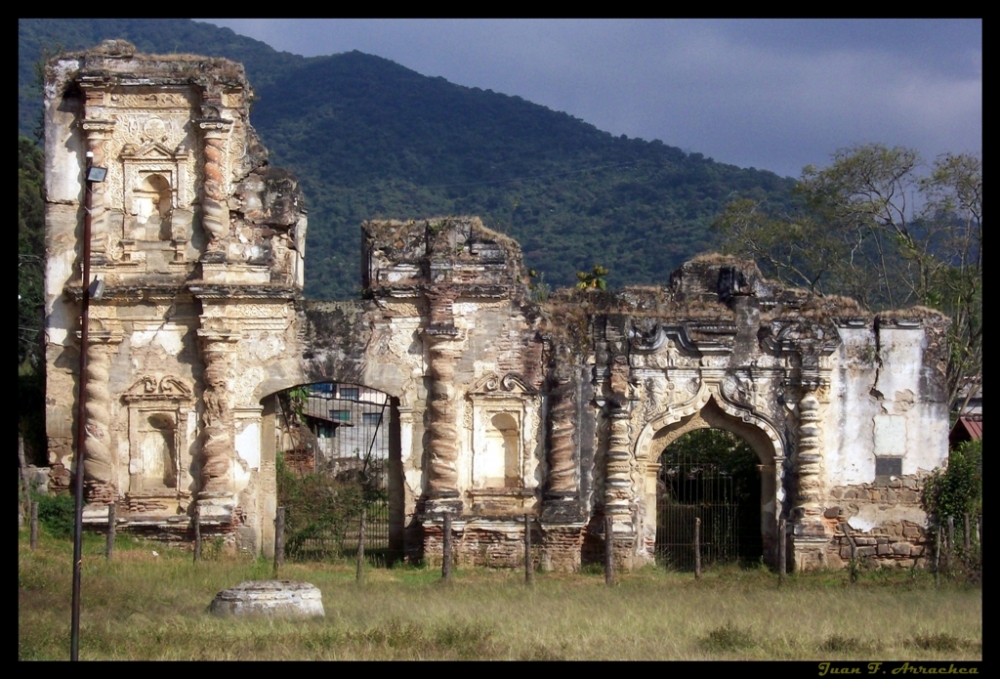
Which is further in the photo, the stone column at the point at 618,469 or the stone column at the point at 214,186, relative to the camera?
the stone column at the point at 214,186

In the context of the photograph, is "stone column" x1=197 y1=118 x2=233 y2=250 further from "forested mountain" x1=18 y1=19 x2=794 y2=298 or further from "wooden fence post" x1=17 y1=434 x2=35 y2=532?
"forested mountain" x1=18 y1=19 x2=794 y2=298

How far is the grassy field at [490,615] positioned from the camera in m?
14.4

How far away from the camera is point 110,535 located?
20484 millimetres

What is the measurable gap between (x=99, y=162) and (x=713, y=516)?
11183 millimetres

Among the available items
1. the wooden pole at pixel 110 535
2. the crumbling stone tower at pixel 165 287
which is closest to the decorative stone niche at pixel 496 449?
the crumbling stone tower at pixel 165 287

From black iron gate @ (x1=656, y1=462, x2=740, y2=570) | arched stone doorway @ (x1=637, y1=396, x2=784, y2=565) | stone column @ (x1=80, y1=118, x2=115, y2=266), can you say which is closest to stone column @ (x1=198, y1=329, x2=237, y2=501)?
stone column @ (x1=80, y1=118, x2=115, y2=266)

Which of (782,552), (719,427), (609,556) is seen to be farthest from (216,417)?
(782,552)

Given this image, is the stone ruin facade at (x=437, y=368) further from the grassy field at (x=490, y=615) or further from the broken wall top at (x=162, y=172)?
the grassy field at (x=490, y=615)

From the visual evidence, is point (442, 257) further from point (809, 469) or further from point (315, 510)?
point (809, 469)

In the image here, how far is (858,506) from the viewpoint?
72.6 feet

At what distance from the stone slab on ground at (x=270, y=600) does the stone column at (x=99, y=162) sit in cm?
777

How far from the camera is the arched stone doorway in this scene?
22156 millimetres
